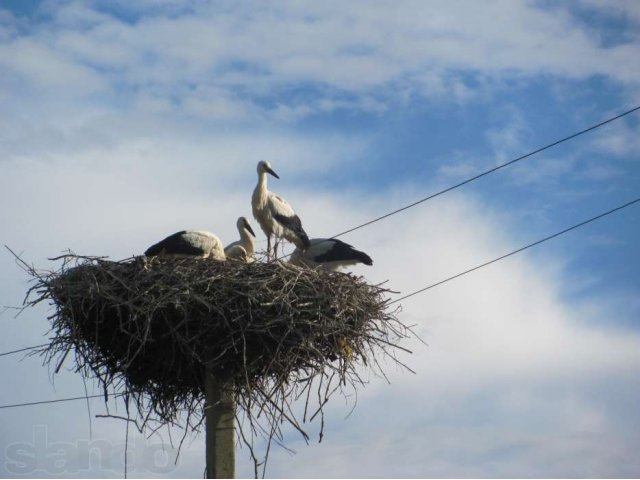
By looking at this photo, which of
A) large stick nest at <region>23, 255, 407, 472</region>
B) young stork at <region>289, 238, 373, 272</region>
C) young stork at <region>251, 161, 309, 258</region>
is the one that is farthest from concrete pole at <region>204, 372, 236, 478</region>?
young stork at <region>251, 161, 309, 258</region>

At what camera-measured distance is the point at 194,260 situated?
7285 millimetres

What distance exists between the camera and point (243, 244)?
29.5ft

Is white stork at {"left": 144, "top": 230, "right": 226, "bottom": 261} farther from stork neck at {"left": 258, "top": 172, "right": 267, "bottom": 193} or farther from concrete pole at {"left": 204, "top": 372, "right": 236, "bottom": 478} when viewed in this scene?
stork neck at {"left": 258, "top": 172, "right": 267, "bottom": 193}

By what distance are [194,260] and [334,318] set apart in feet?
3.45

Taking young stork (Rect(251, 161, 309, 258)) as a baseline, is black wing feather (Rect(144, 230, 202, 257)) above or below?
below

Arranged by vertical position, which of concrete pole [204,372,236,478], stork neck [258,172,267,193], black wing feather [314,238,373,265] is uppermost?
stork neck [258,172,267,193]

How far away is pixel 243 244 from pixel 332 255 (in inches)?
29.4

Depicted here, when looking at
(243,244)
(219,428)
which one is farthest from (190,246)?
(219,428)

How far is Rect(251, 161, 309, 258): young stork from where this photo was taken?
9.52 m

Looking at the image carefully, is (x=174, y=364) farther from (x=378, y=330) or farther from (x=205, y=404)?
(x=378, y=330)

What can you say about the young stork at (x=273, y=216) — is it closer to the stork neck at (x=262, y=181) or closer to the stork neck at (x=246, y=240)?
the stork neck at (x=262, y=181)

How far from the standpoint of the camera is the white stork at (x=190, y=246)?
7930 mm

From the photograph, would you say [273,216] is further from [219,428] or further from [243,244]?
[219,428]

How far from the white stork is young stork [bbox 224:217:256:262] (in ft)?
1.31
